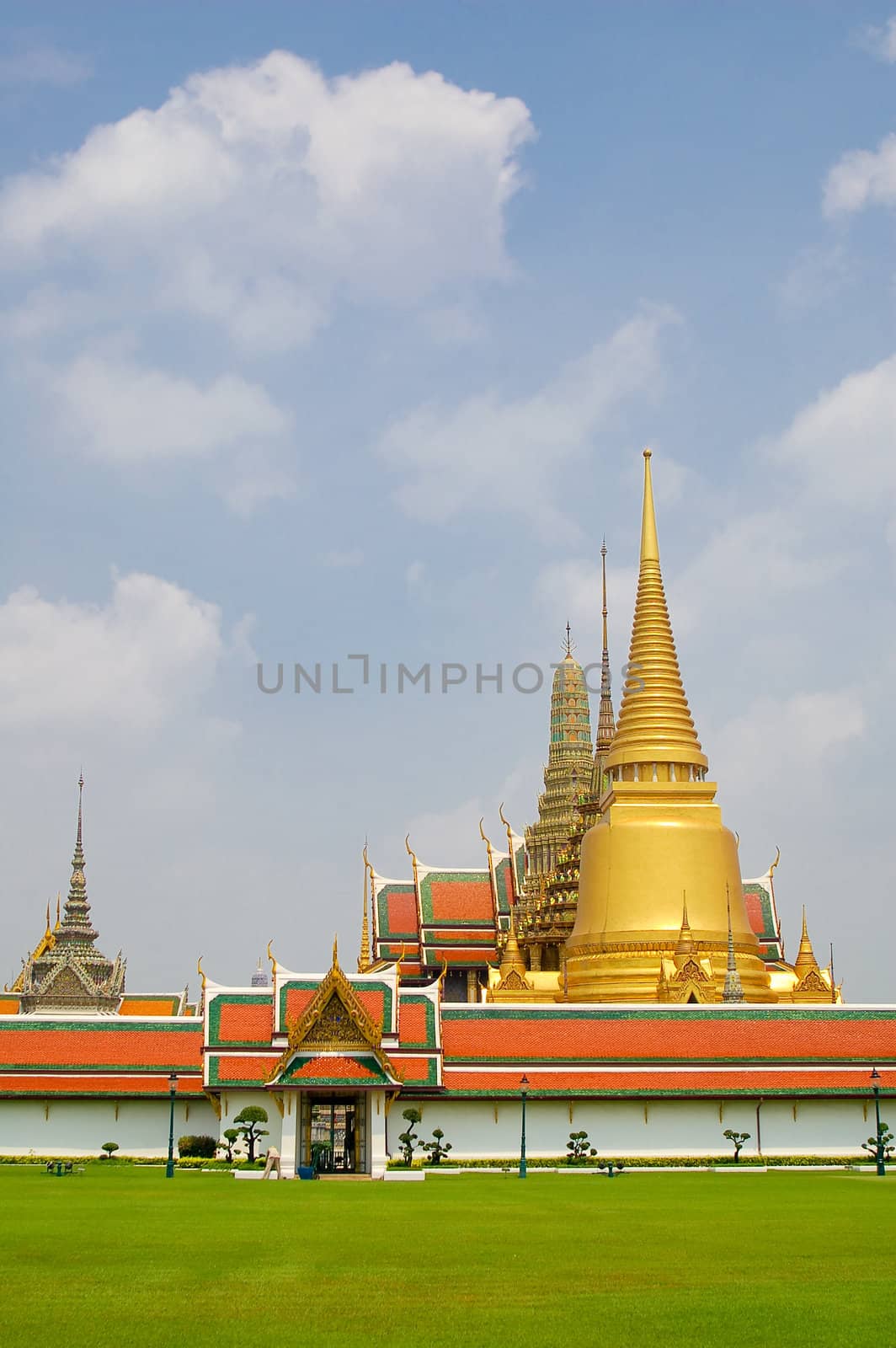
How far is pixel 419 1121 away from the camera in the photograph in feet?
112

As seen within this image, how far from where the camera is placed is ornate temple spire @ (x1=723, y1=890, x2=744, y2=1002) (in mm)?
41969

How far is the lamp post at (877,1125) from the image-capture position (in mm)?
32006

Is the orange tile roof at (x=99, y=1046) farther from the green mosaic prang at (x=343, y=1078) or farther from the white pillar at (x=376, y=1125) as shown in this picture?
the white pillar at (x=376, y=1125)

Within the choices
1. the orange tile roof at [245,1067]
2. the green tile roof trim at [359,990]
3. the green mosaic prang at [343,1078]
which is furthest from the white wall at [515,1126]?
the green mosaic prang at [343,1078]

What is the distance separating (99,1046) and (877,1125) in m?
16.9

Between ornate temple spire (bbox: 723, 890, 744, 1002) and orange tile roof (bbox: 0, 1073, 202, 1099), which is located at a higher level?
ornate temple spire (bbox: 723, 890, 744, 1002)

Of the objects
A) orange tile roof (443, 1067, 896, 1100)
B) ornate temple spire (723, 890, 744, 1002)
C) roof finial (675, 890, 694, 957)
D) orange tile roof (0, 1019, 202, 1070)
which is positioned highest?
roof finial (675, 890, 694, 957)

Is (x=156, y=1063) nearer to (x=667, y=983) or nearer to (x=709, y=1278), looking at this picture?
(x=667, y=983)

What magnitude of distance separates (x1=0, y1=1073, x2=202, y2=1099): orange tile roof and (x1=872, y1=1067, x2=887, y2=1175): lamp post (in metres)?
14.1

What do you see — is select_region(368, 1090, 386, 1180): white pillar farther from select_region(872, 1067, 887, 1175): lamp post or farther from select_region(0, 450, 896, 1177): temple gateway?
select_region(872, 1067, 887, 1175): lamp post

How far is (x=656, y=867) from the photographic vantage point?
153ft

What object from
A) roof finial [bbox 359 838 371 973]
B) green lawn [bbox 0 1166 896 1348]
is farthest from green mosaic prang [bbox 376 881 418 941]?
green lawn [bbox 0 1166 896 1348]

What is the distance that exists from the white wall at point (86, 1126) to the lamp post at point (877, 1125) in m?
13.8

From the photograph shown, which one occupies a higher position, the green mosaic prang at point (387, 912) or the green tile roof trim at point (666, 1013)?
the green mosaic prang at point (387, 912)
